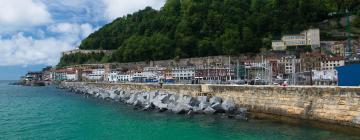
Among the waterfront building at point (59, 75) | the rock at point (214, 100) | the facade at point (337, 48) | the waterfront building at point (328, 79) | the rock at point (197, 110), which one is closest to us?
the rock at point (197, 110)

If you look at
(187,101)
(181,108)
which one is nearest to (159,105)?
(187,101)

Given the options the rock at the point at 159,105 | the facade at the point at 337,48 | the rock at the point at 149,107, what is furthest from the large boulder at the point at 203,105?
the facade at the point at 337,48

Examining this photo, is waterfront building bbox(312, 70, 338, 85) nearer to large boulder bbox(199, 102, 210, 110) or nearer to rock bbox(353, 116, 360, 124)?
large boulder bbox(199, 102, 210, 110)

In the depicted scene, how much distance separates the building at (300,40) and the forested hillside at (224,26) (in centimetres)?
231

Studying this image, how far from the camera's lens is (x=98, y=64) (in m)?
109

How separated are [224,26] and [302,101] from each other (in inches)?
2676

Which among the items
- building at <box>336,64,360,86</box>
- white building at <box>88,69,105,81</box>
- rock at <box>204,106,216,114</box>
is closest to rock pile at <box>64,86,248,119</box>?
rock at <box>204,106,216,114</box>

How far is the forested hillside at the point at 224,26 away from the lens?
83.6 metres

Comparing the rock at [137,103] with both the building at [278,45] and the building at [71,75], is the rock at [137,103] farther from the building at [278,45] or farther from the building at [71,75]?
the building at [71,75]

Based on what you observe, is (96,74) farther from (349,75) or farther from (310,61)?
(349,75)

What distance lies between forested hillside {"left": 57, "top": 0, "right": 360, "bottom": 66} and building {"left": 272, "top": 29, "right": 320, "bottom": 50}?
231 cm

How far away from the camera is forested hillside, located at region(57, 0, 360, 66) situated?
3290 inches

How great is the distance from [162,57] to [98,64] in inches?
1012

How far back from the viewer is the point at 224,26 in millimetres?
89500
